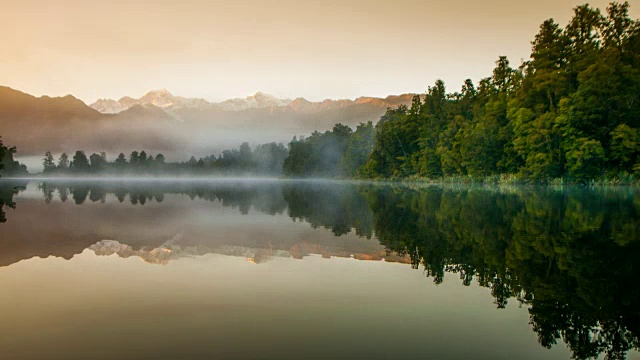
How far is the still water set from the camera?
5.80 m

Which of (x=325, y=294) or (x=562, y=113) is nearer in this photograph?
(x=325, y=294)

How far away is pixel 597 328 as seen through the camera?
6.43 metres

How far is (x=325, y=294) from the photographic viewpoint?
840cm

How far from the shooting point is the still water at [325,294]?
5797 millimetres

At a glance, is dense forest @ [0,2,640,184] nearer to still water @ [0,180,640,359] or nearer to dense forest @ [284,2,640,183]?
dense forest @ [284,2,640,183]

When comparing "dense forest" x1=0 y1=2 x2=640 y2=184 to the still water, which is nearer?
the still water

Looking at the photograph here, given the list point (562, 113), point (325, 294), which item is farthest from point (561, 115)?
point (325, 294)

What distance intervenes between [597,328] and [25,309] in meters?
8.58

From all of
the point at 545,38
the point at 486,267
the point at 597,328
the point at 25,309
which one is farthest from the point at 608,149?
the point at 25,309

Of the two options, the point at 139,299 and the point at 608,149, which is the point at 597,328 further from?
the point at 608,149

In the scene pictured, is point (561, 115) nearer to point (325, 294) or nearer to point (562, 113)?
point (562, 113)

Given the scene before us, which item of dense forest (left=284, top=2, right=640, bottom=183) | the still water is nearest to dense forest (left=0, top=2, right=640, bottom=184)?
dense forest (left=284, top=2, right=640, bottom=183)

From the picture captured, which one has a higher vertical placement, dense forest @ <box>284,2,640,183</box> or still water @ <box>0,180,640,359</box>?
dense forest @ <box>284,2,640,183</box>

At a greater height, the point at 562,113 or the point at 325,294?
the point at 562,113
